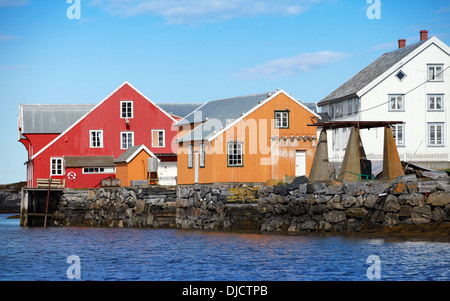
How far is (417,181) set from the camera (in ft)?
105

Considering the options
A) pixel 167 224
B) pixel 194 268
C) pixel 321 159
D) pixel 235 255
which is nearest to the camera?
pixel 194 268

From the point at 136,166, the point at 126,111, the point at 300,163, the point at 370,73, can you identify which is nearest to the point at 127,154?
the point at 136,166

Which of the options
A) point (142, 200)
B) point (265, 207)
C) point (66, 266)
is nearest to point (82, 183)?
point (142, 200)

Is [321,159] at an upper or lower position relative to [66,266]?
upper

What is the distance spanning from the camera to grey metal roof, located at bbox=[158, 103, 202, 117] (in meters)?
70.8

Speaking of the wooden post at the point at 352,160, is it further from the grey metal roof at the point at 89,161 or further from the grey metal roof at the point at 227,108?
the grey metal roof at the point at 89,161

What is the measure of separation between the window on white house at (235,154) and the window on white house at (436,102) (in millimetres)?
16242

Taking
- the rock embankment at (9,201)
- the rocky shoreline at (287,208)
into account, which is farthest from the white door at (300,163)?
the rock embankment at (9,201)

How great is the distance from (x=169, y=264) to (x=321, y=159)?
13.0 metres

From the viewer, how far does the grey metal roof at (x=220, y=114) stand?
144 feet

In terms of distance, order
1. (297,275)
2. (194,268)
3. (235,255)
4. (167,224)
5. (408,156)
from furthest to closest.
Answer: (408,156) → (167,224) → (235,255) → (194,268) → (297,275)

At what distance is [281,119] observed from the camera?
43.4m

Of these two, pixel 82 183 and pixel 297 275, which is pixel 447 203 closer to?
pixel 297 275

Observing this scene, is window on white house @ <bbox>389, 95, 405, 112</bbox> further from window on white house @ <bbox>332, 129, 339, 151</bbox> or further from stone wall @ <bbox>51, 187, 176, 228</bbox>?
stone wall @ <bbox>51, 187, 176, 228</bbox>
